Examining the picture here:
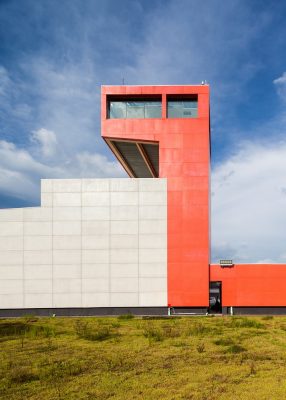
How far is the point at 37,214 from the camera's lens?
34.7 meters

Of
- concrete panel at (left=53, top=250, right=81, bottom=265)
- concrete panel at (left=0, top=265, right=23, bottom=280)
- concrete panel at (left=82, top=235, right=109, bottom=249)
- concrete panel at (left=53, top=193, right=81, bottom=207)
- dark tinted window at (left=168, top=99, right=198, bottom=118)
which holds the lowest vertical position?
concrete panel at (left=0, top=265, right=23, bottom=280)

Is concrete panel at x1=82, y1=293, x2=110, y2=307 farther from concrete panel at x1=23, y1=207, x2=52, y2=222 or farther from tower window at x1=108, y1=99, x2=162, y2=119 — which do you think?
tower window at x1=108, y1=99, x2=162, y2=119

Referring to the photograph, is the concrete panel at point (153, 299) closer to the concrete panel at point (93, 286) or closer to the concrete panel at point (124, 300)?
the concrete panel at point (124, 300)

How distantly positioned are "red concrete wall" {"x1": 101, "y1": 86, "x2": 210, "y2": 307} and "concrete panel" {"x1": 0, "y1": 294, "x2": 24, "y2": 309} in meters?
14.1

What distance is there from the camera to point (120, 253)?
113 ft

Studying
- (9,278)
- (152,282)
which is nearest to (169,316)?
(152,282)

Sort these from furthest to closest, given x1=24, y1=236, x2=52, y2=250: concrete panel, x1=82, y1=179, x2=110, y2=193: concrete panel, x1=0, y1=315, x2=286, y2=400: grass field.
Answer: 1. x1=82, y1=179, x2=110, y2=193: concrete panel
2. x1=24, y1=236, x2=52, y2=250: concrete panel
3. x1=0, y1=315, x2=286, y2=400: grass field

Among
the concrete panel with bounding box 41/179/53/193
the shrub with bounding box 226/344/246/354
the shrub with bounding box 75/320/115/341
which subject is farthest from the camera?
the concrete panel with bounding box 41/179/53/193

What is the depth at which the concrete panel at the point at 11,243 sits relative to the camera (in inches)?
1359

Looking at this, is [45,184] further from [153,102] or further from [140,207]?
[153,102]

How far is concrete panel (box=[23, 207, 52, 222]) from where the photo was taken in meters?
34.7

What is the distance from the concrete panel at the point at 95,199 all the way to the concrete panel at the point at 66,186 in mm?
1061

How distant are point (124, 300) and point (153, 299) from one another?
108 inches

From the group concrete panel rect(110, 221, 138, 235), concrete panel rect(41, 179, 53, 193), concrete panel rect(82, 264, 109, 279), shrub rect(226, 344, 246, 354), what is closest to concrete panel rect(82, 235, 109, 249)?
concrete panel rect(110, 221, 138, 235)
